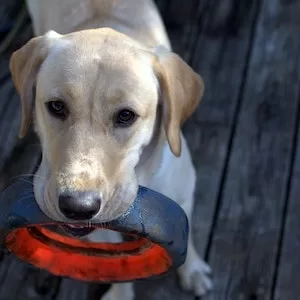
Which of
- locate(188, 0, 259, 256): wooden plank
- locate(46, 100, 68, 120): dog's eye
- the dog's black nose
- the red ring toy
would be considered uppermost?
locate(46, 100, 68, 120): dog's eye

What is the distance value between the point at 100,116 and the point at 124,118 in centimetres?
8

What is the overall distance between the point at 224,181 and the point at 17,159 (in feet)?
2.55

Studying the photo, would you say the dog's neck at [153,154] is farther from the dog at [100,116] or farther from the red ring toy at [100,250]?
the red ring toy at [100,250]

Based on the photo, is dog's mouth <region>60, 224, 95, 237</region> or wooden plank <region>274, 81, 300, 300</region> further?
wooden plank <region>274, 81, 300, 300</region>

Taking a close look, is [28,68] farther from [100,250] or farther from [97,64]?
[100,250]

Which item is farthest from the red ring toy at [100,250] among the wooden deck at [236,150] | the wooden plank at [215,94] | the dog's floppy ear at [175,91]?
the wooden plank at [215,94]

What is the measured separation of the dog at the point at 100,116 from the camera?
2211 millimetres

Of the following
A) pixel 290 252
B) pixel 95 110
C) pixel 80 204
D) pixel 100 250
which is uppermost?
pixel 95 110

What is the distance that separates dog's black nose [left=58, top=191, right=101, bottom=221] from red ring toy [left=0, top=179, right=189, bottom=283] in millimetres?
254

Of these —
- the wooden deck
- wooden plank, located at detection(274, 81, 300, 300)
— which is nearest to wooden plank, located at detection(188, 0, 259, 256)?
the wooden deck

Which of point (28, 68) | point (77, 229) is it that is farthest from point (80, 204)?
point (28, 68)

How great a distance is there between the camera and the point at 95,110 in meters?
2.25

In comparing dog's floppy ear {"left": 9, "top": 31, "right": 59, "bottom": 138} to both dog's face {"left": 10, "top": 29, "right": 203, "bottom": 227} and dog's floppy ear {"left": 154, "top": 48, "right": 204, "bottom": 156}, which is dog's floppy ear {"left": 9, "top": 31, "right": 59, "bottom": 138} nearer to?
dog's face {"left": 10, "top": 29, "right": 203, "bottom": 227}

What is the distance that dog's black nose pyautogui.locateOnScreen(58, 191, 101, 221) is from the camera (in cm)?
216
